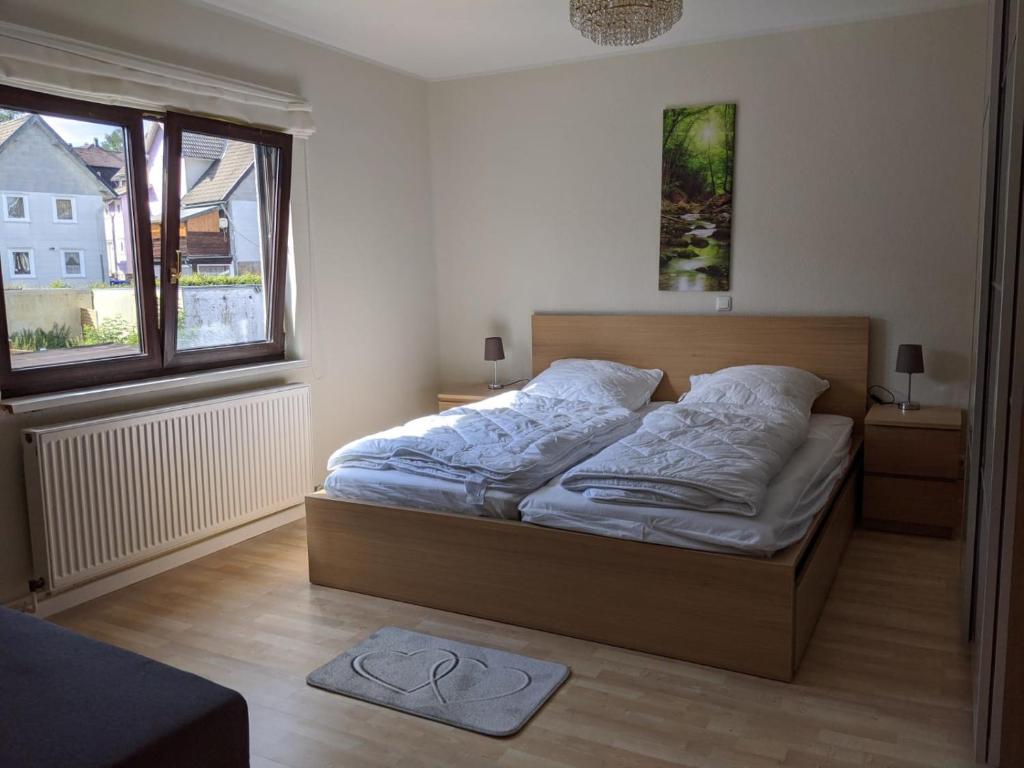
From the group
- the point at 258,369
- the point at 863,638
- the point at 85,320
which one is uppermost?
the point at 85,320

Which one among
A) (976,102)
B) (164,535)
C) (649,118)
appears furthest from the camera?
(649,118)

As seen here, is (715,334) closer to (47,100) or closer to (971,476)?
(971,476)

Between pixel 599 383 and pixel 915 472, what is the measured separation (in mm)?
1550

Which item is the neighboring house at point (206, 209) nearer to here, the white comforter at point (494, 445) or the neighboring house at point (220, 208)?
the neighboring house at point (220, 208)

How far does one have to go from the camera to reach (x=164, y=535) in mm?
3389

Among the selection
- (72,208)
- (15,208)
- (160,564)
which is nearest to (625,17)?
(72,208)

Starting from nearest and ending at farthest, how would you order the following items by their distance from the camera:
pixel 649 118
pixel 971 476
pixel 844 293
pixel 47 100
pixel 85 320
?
pixel 971 476 → pixel 47 100 → pixel 85 320 → pixel 844 293 → pixel 649 118

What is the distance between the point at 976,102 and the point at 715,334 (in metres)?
1.62

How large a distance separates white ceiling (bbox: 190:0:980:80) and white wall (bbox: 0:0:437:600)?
0.53ft

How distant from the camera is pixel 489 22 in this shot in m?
3.89

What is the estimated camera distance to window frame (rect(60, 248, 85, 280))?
10.1 ft

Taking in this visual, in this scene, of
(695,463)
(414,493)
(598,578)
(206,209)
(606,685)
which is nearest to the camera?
(606,685)

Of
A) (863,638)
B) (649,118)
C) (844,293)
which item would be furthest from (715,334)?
(863,638)

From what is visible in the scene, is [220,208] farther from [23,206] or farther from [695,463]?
[695,463]
